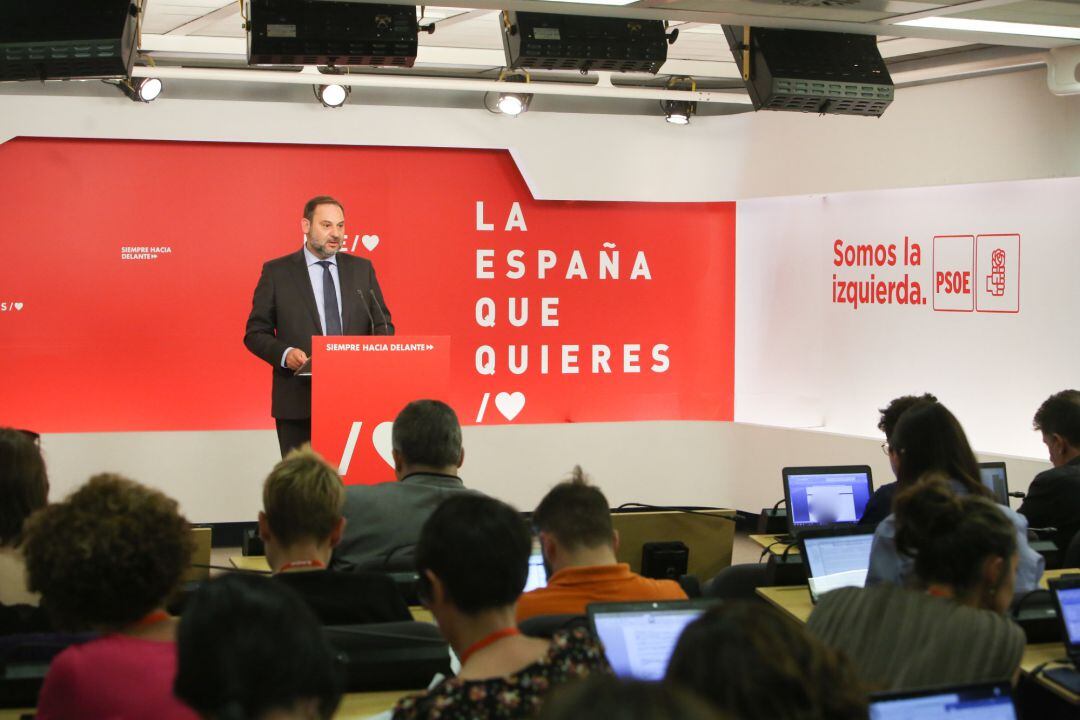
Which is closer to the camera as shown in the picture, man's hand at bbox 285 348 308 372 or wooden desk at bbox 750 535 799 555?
wooden desk at bbox 750 535 799 555

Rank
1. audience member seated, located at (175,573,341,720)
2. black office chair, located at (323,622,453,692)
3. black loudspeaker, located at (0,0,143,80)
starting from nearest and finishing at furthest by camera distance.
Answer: audience member seated, located at (175,573,341,720)
black office chair, located at (323,622,453,692)
black loudspeaker, located at (0,0,143,80)

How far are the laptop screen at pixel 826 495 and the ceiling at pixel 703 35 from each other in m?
1.87

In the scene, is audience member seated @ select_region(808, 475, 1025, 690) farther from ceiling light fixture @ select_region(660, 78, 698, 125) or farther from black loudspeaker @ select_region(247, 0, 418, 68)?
ceiling light fixture @ select_region(660, 78, 698, 125)

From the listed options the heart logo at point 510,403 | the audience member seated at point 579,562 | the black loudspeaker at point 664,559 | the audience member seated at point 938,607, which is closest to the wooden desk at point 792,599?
the black loudspeaker at point 664,559

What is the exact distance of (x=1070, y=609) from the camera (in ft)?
10.6

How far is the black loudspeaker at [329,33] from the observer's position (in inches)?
186

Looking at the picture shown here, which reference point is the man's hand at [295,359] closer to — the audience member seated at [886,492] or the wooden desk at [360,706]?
the audience member seated at [886,492]

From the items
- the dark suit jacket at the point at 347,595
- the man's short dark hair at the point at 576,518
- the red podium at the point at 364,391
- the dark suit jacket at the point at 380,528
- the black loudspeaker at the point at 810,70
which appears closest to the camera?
the dark suit jacket at the point at 347,595

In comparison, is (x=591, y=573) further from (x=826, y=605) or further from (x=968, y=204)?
(x=968, y=204)

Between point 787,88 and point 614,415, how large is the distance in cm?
346

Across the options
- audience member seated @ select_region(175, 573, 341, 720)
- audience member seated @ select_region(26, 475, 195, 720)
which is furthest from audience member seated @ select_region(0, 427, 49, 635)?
audience member seated @ select_region(175, 573, 341, 720)

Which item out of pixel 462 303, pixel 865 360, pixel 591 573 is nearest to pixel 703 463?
pixel 865 360

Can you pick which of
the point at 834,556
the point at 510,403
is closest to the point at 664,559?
the point at 834,556

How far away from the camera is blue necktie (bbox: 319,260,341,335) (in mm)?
5871
